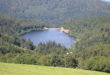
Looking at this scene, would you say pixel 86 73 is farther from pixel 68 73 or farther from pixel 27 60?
pixel 27 60

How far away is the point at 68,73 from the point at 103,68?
11.6m

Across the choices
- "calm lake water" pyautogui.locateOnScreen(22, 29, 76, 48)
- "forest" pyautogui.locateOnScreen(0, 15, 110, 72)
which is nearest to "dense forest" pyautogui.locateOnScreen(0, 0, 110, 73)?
"forest" pyautogui.locateOnScreen(0, 15, 110, 72)

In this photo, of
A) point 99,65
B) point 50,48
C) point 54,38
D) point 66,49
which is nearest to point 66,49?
point 66,49

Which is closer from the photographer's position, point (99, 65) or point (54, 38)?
point (99, 65)

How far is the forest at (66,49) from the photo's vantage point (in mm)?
43850

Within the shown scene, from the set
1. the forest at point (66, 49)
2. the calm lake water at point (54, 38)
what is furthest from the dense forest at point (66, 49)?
the calm lake water at point (54, 38)

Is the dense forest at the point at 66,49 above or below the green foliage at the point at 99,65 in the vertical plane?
above

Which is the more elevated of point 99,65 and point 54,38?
point 54,38

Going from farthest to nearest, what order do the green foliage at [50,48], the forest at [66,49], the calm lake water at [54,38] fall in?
the calm lake water at [54,38], the green foliage at [50,48], the forest at [66,49]

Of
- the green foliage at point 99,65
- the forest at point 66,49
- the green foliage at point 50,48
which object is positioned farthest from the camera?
the green foliage at point 50,48

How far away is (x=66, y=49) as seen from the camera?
92375mm

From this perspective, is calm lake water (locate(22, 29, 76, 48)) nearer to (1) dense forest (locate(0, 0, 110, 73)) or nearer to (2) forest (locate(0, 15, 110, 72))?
(2) forest (locate(0, 15, 110, 72))

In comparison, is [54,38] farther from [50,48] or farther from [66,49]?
[50,48]

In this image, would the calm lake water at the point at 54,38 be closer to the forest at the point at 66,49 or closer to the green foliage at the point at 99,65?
the forest at the point at 66,49
